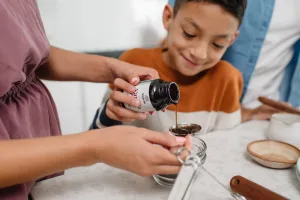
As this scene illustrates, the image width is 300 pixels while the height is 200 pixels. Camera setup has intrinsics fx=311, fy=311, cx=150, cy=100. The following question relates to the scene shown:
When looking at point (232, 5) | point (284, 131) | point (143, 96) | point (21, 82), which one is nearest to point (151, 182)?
point (143, 96)

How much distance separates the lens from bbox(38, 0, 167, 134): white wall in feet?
4.70

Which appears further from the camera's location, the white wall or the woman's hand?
the white wall

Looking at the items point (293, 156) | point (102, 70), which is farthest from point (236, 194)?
point (102, 70)

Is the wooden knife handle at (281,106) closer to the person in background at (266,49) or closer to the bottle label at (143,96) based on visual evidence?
the person in background at (266,49)

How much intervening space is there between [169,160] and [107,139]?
0.38ft

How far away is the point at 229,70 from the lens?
4.25 ft

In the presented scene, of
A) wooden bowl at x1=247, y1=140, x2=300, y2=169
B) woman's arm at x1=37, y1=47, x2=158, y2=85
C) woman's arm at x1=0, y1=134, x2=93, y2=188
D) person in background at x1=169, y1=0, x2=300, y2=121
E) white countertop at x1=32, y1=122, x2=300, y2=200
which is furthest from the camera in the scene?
person in background at x1=169, y1=0, x2=300, y2=121

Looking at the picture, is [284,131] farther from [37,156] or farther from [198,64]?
[37,156]

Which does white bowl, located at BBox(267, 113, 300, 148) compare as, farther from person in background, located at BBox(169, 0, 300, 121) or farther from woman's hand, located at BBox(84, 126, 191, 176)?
woman's hand, located at BBox(84, 126, 191, 176)

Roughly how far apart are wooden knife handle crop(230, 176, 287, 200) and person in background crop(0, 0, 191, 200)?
167mm

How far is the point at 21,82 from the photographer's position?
0.66 metres

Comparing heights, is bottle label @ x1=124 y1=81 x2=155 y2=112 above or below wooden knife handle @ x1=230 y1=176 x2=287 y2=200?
above

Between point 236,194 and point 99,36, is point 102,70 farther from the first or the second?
point 99,36

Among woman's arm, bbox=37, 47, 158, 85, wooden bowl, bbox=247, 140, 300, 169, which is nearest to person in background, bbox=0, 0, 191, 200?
woman's arm, bbox=37, 47, 158, 85
